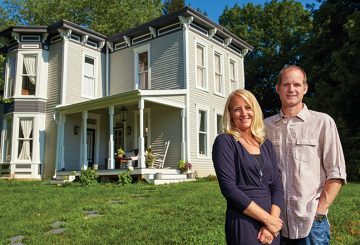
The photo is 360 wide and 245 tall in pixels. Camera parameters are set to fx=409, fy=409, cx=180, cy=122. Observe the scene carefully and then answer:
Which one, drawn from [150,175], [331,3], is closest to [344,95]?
[331,3]

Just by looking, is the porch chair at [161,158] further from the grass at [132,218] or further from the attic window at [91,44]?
the attic window at [91,44]

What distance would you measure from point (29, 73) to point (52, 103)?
5.81 feet

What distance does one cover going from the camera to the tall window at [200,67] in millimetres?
17053

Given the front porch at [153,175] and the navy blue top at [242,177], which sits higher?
the navy blue top at [242,177]

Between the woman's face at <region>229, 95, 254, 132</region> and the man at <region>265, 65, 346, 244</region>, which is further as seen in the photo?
the woman's face at <region>229, 95, 254, 132</region>

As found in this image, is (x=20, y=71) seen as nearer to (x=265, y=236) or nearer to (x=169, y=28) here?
(x=169, y=28)

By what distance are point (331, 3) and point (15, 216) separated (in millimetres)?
19680

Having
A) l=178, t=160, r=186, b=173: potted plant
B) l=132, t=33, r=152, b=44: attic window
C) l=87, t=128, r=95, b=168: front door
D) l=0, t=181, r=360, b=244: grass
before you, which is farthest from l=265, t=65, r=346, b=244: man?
l=87, t=128, r=95, b=168: front door

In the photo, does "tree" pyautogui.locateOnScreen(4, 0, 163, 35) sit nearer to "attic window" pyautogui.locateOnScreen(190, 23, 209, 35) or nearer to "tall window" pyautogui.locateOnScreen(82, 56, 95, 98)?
"tall window" pyautogui.locateOnScreen(82, 56, 95, 98)

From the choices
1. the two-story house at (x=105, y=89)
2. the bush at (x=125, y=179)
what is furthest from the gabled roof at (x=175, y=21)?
the bush at (x=125, y=179)

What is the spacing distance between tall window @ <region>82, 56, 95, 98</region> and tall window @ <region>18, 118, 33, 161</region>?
275 centimetres

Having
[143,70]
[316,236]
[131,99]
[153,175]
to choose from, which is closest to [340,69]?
[143,70]

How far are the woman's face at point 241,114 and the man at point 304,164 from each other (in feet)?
0.82

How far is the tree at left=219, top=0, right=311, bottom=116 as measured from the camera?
3186 centimetres
